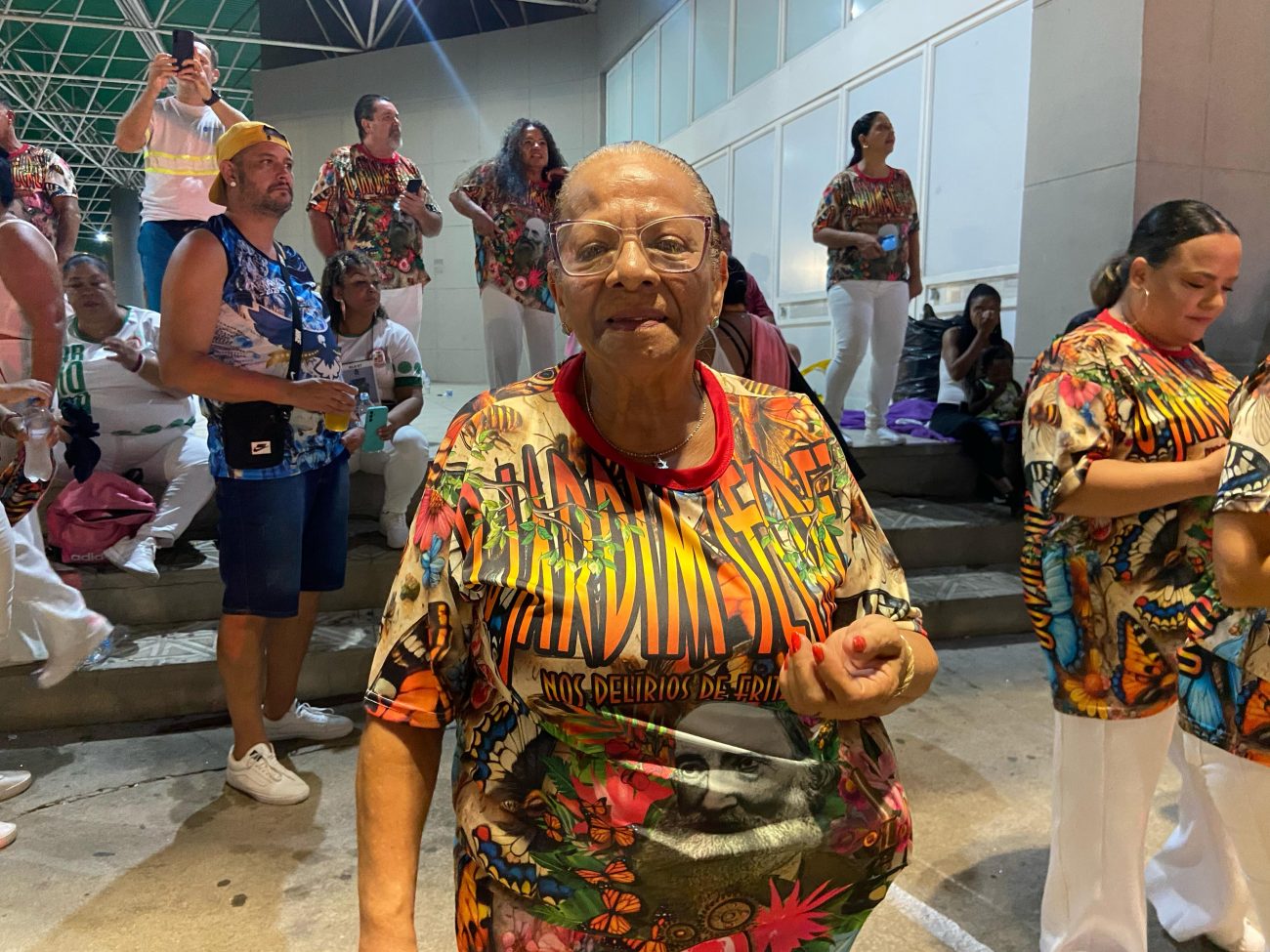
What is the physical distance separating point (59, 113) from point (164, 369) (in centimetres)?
1996

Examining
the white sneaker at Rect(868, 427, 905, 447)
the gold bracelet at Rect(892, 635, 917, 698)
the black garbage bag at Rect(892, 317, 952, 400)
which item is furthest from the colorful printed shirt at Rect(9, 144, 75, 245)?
the black garbage bag at Rect(892, 317, 952, 400)

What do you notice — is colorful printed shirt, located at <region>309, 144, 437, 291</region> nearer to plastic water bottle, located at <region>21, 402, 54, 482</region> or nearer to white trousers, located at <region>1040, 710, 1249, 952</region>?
plastic water bottle, located at <region>21, 402, 54, 482</region>

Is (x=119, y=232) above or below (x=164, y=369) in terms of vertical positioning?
above

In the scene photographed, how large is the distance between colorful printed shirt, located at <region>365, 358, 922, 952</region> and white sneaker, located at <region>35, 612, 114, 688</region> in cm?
250

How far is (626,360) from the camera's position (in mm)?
1108

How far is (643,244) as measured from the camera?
1.11 m

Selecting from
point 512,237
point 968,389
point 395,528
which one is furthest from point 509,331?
point 968,389

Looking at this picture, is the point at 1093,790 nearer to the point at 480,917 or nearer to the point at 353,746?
the point at 480,917

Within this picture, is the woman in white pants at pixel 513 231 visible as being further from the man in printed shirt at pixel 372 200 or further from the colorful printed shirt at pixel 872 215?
the colorful printed shirt at pixel 872 215

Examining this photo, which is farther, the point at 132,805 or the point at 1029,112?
the point at 1029,112

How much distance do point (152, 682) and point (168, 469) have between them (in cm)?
105

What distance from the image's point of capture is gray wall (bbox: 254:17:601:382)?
44.2ft

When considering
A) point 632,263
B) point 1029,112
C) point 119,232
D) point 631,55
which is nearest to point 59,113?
point 119,232

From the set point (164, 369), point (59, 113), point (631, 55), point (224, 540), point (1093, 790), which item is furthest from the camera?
point (59, 113)
